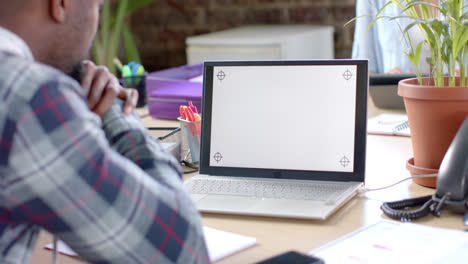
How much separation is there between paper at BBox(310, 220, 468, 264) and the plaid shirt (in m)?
0.31

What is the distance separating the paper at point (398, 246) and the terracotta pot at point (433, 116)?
23 cm

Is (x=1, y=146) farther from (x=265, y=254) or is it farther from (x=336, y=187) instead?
(x=336, y=187)

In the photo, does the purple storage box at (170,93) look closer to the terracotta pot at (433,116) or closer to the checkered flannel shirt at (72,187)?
the terracotta pot at (433,116)

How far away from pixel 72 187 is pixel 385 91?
57.6 inches

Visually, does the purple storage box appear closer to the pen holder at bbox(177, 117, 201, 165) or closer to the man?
the pen holder at bbox(177, 117, 201, 165)

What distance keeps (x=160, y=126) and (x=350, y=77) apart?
81 cm

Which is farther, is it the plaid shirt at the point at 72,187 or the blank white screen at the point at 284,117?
the blank white screen at the point at 284,117

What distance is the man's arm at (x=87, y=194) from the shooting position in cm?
56

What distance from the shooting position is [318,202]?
108cm

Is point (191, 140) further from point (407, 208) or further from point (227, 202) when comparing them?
point (407, 208)

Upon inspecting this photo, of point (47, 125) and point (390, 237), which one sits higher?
point (47, 125)

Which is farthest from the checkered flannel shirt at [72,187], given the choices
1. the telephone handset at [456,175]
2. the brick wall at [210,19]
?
the brick wall at [210,19]

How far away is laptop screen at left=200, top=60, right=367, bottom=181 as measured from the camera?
117cm

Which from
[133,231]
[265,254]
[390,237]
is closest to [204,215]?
[265,254]
